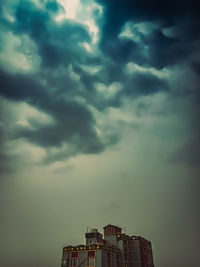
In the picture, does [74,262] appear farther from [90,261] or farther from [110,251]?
[110,251]

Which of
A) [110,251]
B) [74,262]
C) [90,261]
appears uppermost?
[110,251]

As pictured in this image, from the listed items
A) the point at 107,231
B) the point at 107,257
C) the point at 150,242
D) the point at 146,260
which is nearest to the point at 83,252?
the point at 107,257

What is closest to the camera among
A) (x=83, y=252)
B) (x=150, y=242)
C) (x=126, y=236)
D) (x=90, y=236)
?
(x=83, y=252)

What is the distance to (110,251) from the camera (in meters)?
75.8

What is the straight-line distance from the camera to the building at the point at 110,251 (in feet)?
233

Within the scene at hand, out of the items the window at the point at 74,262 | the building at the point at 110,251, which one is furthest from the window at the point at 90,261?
the window at the point at 74,262

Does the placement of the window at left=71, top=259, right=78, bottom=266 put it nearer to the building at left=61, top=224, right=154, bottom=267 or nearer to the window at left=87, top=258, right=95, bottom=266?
the building at left=61, top=224, right=154, bottom=267

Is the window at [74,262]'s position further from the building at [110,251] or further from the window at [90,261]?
the window at [90,261]

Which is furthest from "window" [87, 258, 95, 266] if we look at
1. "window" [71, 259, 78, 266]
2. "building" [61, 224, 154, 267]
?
"window" [71, 259, 78, 266]

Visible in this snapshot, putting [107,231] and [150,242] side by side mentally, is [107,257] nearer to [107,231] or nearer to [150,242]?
[107,231]

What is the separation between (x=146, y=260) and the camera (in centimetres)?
9125

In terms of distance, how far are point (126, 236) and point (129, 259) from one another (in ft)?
26.0

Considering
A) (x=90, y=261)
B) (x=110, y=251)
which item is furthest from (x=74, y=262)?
(x=110, y=251)

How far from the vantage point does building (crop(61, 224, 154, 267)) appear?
2790 inches
